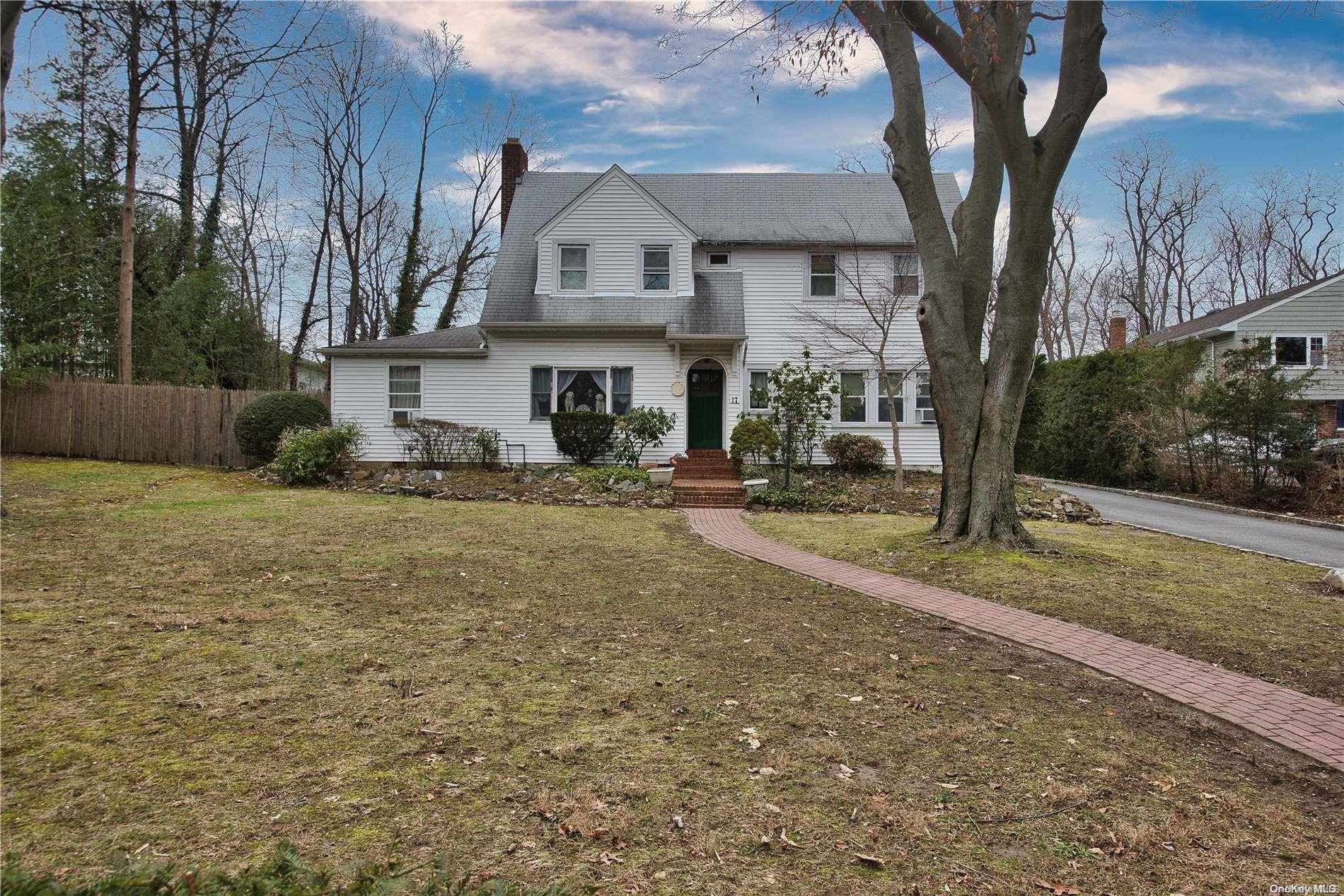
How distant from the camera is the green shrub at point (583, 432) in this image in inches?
672

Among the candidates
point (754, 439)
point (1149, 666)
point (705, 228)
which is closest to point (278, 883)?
point (1149, 666)

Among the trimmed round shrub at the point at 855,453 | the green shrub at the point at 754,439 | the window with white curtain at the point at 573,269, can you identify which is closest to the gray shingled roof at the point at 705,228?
the window with white curtain at the point at 573,269

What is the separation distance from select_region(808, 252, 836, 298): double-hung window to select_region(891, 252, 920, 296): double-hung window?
1.57m

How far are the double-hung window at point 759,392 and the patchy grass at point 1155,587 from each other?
6625mm

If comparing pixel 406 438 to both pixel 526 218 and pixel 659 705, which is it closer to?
pixel 526 218

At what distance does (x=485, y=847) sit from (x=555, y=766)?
699mm

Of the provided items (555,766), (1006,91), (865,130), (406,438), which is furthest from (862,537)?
(865,130)

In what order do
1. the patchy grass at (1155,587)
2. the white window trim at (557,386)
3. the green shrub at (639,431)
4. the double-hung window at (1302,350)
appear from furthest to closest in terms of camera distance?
the double-hung window at (1302,350), the white window trim at (557,386), the green shrub at (639,431), the patchy grass at (1155,587)

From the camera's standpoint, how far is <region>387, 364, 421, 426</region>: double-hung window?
1836 centimetres

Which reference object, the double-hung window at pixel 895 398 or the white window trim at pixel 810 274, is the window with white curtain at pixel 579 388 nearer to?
the white window trim at pixel 810 274

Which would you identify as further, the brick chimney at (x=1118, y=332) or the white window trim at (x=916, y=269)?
the brick chimney at (x=1118, y=332)

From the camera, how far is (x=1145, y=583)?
7.54 metres

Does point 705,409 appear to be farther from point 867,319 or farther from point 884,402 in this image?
point 867,319

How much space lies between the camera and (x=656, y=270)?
18703 millimetres
